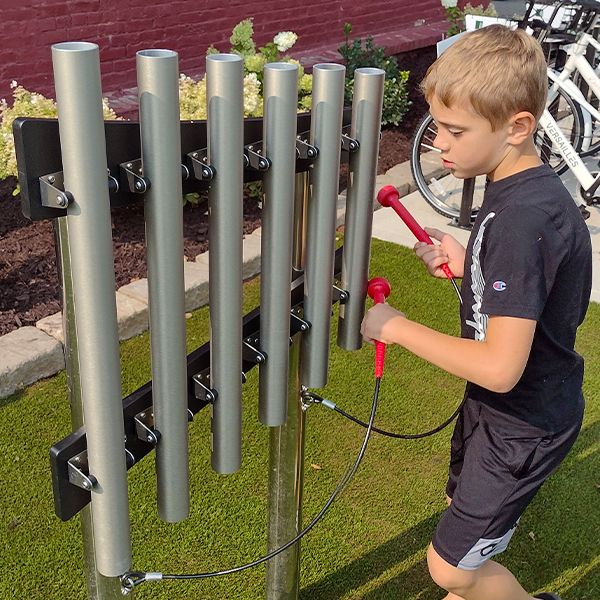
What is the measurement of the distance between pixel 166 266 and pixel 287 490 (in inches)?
39.0

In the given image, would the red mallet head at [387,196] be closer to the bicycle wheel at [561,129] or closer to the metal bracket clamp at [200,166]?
the metal bracket clamp at [200,166]

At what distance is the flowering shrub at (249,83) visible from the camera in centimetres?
478

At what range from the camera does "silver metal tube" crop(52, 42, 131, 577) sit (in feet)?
4.06

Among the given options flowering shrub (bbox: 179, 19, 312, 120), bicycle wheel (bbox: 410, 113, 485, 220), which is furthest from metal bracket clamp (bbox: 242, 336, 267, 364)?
bicycle wheel (bbox: 410, 113, 485, 220)

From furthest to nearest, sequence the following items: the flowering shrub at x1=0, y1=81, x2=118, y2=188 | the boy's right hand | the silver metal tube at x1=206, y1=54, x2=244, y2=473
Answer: the flowering shrub at x1=0, y1=81, x2=118, y2=188 → the boy's right hand → the silver metal tube at x1=206, y1=54, x2=244, y2=473

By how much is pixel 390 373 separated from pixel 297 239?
1977 millimetres

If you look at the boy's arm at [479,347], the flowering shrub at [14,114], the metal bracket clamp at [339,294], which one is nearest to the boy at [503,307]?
the boy's arm at [479,347]

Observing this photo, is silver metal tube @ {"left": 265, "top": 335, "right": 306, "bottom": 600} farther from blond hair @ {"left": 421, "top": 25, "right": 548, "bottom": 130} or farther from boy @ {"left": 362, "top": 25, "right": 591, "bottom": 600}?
blond hair @ {"left": 421, "top": 25, "right": 548, "bottom": 130}

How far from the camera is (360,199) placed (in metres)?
1.96

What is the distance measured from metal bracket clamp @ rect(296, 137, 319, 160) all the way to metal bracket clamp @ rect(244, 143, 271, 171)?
0.13 metres

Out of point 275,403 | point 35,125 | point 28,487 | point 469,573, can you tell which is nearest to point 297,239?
point 275,403

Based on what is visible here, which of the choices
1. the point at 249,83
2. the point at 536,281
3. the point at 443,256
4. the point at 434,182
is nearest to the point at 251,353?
the point at 536,281

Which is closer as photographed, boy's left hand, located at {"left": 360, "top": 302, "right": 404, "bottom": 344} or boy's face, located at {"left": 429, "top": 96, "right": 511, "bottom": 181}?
boy's face, located at {"left": 429, "top": 96, "right": 511, "bottom": 181}

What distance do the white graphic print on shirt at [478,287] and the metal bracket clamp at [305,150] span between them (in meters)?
0.41
